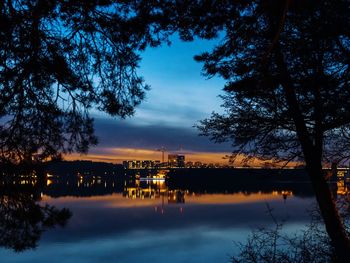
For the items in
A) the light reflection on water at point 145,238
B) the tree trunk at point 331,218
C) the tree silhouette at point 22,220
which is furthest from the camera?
the light reflection on water at point 145,238

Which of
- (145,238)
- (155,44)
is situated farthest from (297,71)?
(145,238)

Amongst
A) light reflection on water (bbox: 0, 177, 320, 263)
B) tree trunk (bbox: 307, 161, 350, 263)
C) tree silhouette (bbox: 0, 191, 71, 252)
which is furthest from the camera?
light reflection on water (bbox: 0, 177, 320, 263)

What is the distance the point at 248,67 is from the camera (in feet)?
25.8

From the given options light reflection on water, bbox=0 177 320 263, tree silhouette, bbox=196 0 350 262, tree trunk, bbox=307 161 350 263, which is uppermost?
tree silhouette, bbox=196 0 350 262

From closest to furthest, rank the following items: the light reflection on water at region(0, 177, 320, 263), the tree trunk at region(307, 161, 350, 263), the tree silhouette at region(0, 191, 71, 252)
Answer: the tree silhouette at region(0, 191, 71, 252) → the tree trunk at region(307, 161, 350, 263) → the light reflection on water at region(0, 177, 320, 263)

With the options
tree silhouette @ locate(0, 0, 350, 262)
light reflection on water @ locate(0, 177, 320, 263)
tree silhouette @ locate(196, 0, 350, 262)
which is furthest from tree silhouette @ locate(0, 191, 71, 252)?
light reflection on water @ locate(0, 177, 320, 263)

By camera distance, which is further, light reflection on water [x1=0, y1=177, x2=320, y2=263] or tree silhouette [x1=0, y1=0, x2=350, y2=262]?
light reflection on water [x1=0, y1=177, x2=320, y2=263]

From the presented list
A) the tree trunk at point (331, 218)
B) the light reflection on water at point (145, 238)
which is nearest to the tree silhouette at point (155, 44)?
the tree trunk at point (331, 218)

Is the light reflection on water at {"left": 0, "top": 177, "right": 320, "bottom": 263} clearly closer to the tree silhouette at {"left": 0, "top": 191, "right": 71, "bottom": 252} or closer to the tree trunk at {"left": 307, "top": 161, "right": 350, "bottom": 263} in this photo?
the tree trunk at {"left": 307, "top": 161, "right": 350, "bottom": 263}

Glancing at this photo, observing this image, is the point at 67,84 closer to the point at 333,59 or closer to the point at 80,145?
the point at 80,145

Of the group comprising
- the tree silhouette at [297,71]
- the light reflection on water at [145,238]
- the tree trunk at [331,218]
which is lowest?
the light reflection on water at [145,238]

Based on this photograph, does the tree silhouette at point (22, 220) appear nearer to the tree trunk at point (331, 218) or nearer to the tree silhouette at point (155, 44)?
the tree silhouette at point (155, 44)

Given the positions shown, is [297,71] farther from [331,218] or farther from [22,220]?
[22,220]

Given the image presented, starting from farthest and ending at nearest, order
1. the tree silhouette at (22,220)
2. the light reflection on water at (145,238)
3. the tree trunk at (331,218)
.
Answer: the light reflection on water at (145,238), the tree trunk at (331,218), the tree silhouette at (22,220)
